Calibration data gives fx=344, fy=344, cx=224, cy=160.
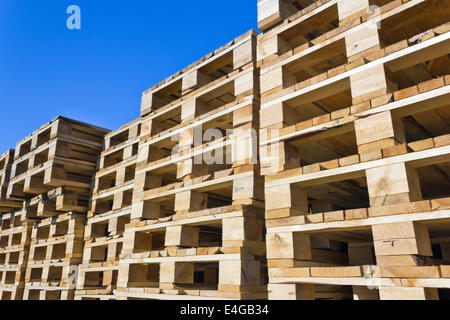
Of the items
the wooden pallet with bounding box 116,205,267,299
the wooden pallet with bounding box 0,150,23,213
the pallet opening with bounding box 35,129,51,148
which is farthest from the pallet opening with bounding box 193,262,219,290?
the wooden pallet with bounding box 0,150,23,213

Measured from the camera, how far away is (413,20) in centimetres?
422

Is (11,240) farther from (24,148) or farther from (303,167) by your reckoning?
(303,167)

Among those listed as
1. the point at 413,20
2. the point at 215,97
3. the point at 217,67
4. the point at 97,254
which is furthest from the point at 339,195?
the point at 97,254

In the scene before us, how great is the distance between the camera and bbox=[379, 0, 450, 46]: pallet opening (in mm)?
4027

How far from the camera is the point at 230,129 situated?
6031 millimetres

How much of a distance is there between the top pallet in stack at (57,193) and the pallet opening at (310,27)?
22.5ft

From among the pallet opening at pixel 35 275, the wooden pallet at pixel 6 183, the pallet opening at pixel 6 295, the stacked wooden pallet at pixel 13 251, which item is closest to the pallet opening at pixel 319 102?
the pallet opening at pixel 35 275

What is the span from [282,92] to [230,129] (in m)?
1.44

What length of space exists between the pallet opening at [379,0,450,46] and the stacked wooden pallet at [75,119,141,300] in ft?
19.1

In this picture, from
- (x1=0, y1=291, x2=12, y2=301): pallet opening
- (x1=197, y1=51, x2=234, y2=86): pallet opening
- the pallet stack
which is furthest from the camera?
(x1=0, y1=291, x2=12, y2=301): pallet opening

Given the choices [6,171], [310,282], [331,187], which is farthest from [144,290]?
[6,171]

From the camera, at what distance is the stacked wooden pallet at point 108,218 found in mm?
7594

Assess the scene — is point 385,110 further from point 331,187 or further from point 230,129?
point 230,129

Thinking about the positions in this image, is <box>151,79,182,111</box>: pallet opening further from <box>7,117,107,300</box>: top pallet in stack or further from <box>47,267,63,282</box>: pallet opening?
<box>47,267,63,282</box>: pallet opening
